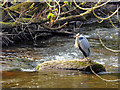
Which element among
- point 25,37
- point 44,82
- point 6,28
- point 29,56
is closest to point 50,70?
point 44,82

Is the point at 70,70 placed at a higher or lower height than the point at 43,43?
lower

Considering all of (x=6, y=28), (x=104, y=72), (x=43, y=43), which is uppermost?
(x=6, y=28)

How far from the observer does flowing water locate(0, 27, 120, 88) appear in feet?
14.4

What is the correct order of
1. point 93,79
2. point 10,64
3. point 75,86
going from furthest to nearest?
point 10,64
point 93,79
point 75,86

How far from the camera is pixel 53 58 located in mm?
7641

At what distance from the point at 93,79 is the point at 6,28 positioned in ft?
16.3

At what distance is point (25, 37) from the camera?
396 inches

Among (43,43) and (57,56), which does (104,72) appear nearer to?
(57,56)

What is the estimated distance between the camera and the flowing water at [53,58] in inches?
172

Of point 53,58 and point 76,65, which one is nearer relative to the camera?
point 76,65

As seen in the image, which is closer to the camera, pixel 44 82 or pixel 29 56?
pixel 44 82

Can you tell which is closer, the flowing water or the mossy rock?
the flowing water

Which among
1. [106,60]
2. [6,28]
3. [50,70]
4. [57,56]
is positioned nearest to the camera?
[50,70]

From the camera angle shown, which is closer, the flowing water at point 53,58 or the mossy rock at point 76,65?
the flowing water at point 53,58
